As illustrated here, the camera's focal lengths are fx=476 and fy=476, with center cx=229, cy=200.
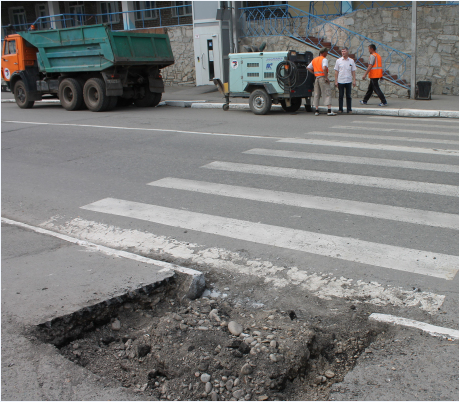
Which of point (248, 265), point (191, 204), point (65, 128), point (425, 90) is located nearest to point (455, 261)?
point (248, 265)

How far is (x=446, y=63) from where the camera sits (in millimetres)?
17750

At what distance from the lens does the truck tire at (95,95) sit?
16547 mm

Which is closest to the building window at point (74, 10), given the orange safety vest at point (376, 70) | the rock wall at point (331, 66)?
the rock wall at point (331, 66)

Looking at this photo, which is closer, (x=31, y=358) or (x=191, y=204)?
(x=31, y=358)

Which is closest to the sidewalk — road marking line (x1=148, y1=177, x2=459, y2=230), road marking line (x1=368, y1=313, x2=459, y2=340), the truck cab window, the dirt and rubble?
the truck cab window

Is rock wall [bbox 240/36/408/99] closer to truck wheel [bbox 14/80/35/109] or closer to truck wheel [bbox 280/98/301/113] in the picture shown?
truck wheel [bbox 280/98/301/113]

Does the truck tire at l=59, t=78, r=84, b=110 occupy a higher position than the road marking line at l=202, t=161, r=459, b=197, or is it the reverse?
the truck tire at l=59, t=78, r=84, b=110

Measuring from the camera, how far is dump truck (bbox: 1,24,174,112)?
1609 cm

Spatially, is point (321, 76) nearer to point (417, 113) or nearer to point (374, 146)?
point (417, 113)

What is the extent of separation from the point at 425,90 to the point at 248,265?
46.7 ft

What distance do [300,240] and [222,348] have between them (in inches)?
80.1

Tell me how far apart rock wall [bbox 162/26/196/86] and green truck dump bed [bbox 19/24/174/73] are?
7.42 metres

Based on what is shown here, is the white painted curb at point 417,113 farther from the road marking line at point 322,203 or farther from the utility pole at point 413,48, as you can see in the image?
the road marking line at point 322,203

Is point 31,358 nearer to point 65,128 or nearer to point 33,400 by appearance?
point 33,400
